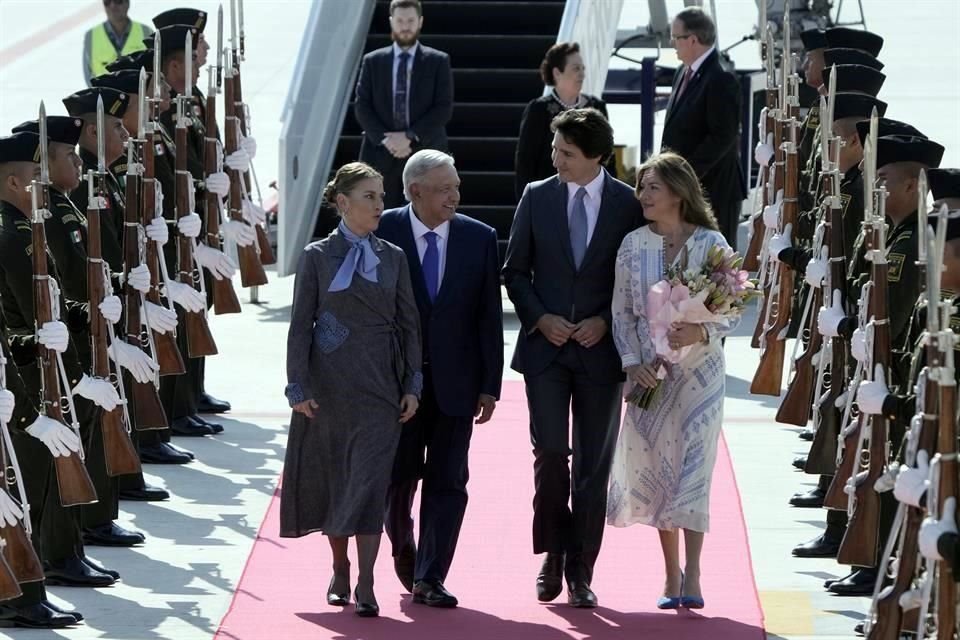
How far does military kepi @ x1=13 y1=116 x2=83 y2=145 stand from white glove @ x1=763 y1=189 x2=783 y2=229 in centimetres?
320

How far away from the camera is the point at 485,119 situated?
15609 mm

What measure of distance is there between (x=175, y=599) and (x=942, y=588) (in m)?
3.21

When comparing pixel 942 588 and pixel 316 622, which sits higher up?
pixel 942 588

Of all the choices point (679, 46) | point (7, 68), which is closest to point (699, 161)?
point (679, 46)

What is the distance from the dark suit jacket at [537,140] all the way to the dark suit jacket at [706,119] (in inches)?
14.6

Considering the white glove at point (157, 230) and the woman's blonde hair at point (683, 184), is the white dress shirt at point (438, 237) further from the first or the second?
the white glove at point (157, 230)

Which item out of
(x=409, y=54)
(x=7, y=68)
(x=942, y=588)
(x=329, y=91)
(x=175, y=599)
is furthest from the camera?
(x=7, y=68)

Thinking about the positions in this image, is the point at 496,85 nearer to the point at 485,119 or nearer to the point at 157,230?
the point at 485,119

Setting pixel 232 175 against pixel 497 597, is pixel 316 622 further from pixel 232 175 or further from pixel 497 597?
pixel 232 175

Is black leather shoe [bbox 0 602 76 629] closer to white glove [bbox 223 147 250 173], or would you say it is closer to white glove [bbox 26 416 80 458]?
white glove [bbox 26 416 80 458]

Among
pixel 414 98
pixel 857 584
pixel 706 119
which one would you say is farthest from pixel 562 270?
pixel 414 98

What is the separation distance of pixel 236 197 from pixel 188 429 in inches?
47.9

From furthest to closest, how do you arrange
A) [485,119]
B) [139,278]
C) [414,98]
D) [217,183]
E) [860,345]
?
1. [485,119]
2. [414,98]
3. [217,183]
4. [139,278]
5. [860,345]

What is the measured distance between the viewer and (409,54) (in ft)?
42.3
